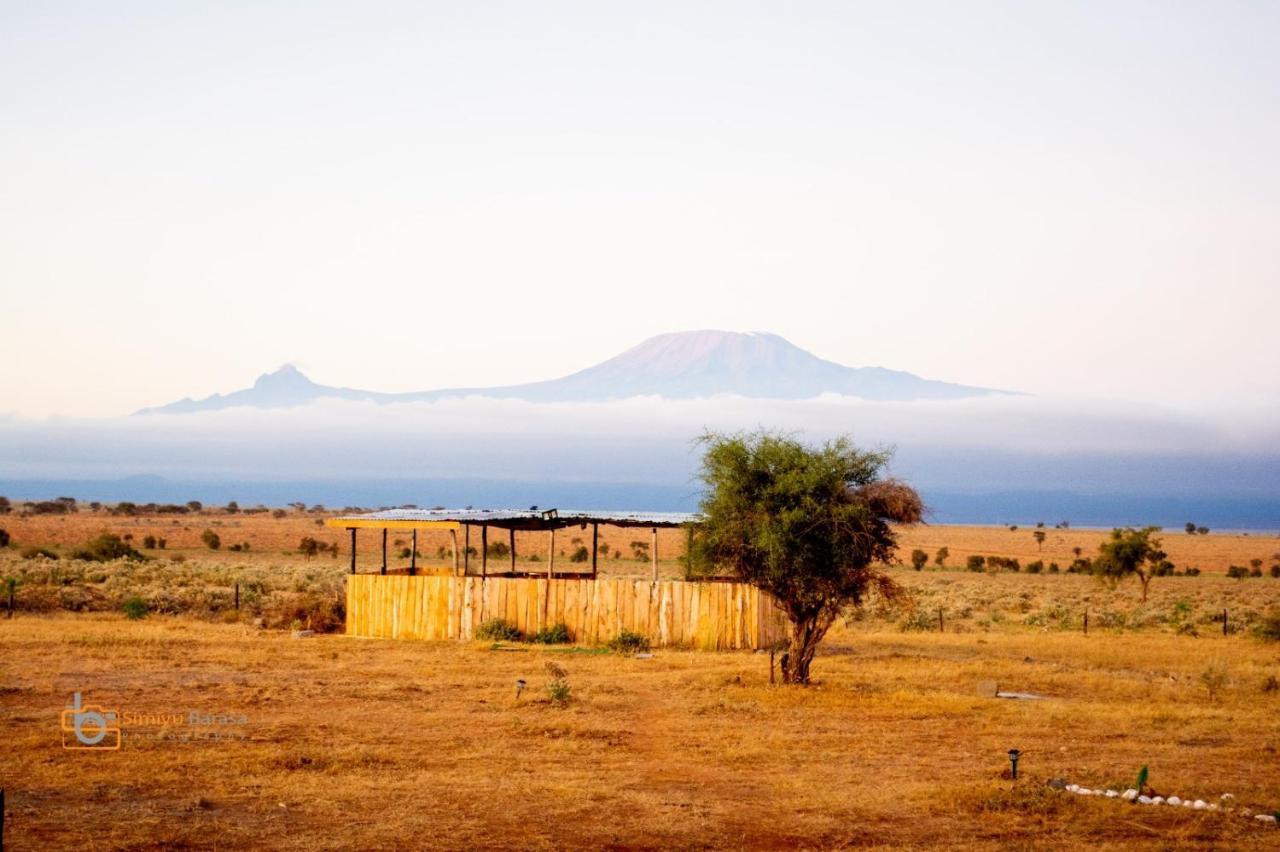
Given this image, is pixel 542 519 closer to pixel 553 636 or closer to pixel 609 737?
pixel 553 636

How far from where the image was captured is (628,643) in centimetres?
2694

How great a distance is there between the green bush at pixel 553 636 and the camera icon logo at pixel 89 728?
12.0 meters

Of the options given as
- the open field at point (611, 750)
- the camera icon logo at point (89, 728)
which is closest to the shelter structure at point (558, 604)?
the open field at point (611, 750)

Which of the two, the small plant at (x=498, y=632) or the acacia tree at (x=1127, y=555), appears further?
the acacia tree at (x=1127, y=555)

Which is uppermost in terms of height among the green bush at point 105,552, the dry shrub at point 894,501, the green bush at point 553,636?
the dry shrub at point 894,501

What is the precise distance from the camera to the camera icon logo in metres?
14.7

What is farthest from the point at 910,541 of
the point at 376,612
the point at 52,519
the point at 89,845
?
the point at 89,845

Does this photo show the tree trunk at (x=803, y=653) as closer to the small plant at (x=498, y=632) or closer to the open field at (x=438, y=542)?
the small plant at (x=498, y=632)

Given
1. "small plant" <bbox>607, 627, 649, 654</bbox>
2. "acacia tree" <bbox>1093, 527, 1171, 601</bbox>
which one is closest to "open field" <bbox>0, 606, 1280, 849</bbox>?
"small plant" <bbox>607, 627, 649, 654</bbox>

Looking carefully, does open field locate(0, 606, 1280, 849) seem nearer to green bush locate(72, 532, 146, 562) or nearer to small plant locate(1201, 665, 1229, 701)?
small plant locate(1201, 665, 1229, 701)

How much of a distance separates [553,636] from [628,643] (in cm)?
204

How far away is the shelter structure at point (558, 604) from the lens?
27.9 meters

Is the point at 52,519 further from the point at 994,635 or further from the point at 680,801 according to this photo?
the point at 680,801

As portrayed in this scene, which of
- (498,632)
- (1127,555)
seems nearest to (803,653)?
(498,632)
